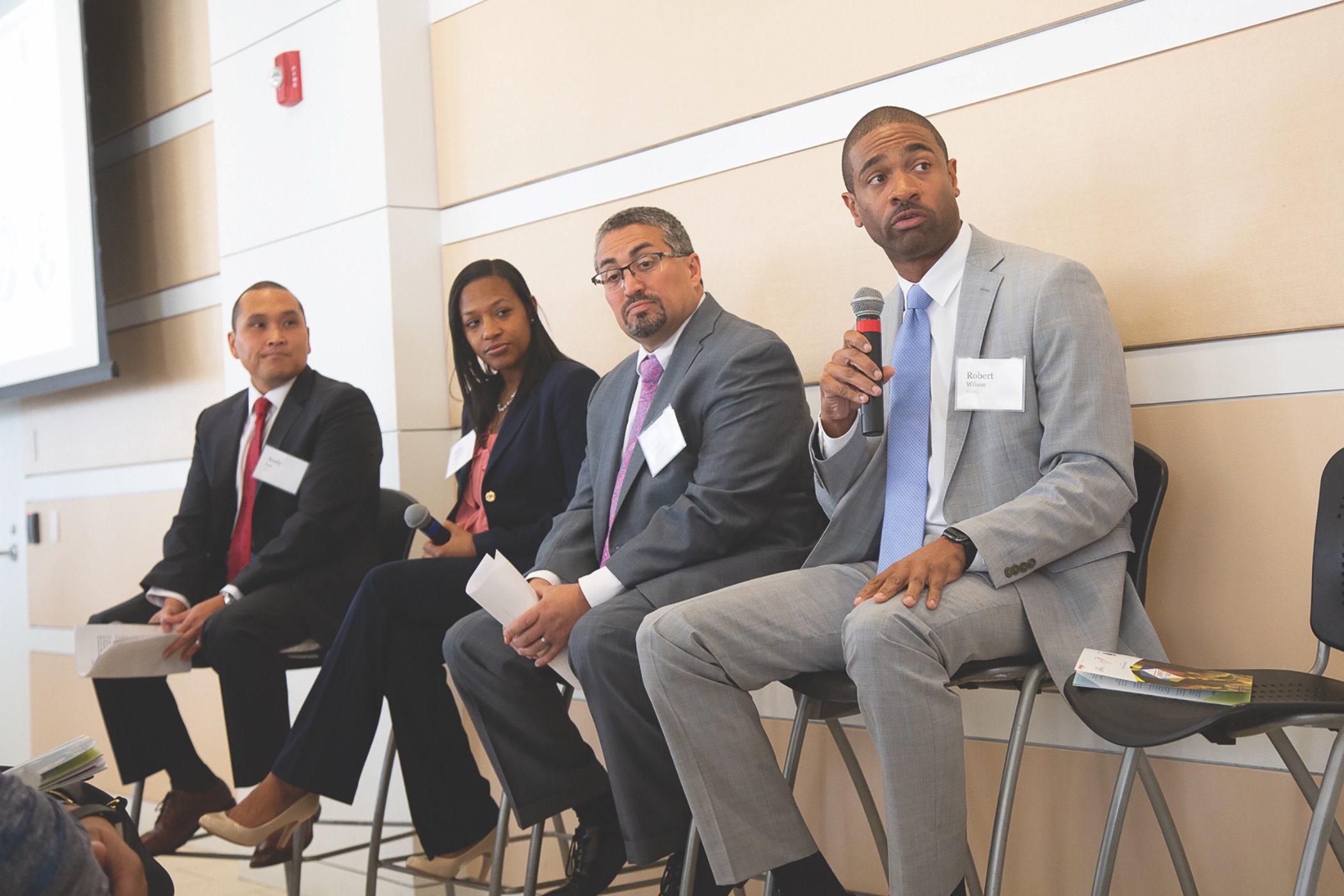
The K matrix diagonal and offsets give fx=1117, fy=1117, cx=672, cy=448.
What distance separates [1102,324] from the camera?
1.90 meters

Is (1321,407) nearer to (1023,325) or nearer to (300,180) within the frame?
(1023,325)

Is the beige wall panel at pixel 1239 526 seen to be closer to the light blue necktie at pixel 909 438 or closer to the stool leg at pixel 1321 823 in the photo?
the light blue necktie at pixel 909 438

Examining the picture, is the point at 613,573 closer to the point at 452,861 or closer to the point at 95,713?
the point at 452,861

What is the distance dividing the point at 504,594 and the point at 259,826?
856 mm

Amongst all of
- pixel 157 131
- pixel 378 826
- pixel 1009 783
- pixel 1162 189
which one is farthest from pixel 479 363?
pixel 157 131

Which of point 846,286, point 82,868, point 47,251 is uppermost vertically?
point 47,251

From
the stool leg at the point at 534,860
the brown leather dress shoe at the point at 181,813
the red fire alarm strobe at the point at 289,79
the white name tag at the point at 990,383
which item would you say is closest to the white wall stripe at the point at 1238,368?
the white name tag at the point at 990,383

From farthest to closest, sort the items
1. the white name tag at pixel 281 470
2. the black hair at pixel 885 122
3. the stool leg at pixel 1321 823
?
the white name tag at pixel 281 470, the black hair at pixel 885 122, the stool leg at pixel 1321 823

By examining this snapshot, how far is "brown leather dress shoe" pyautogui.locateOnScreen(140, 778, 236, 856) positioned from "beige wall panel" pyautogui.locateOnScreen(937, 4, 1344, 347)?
247cm

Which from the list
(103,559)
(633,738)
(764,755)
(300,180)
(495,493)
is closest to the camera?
(764,755)

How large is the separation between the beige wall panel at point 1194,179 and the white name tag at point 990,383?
0.37 m

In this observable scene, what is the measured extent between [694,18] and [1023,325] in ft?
4.64

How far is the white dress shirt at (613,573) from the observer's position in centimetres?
226

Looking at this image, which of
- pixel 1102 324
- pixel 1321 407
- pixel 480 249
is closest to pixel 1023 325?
pixel 1102 324
